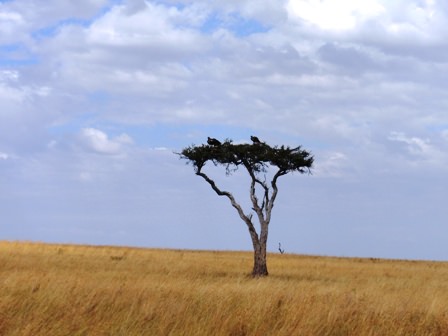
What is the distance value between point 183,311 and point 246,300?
147cm

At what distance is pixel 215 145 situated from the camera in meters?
37.4

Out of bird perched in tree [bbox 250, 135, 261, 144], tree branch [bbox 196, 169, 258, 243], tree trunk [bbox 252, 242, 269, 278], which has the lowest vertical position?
tree trunk [bbox 252, 242, 269, 278]

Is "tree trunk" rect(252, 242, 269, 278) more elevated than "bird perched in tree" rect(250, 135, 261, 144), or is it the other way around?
"bird perched in tree" rect(250, 135, 261, 144)

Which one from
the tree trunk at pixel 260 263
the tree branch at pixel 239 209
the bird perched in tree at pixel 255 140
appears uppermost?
the bird perched in tree at pixel 255 140

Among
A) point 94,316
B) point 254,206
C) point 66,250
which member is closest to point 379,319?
point 94,316

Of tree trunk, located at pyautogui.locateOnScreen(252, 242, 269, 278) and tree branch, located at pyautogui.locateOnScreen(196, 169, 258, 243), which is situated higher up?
tree branch, located at pyautogui.locateOnScreen(196, 169, 258, 243)

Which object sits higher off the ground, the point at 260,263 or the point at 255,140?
the point at 255,140

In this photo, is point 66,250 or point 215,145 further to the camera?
point 66,250

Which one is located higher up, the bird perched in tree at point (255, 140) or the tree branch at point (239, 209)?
the bird perched in tree at point (255, 140)

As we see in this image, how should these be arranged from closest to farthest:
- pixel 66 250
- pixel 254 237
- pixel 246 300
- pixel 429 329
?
pixel 429 329
pixel 246 300
pixel 254 237
pixel 66 250

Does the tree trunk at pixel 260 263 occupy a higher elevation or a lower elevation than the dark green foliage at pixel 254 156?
lower

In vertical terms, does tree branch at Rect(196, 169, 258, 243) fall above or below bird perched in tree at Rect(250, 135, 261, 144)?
below

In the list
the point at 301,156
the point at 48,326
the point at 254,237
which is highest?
the point at 301,156

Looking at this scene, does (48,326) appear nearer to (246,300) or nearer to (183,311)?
(183,311)
